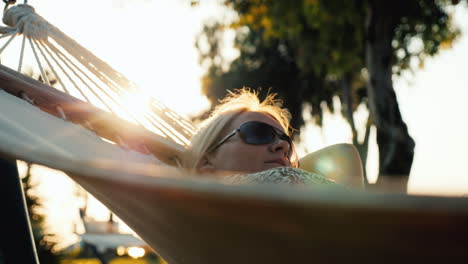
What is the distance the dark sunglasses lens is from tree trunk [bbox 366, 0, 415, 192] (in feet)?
10.6

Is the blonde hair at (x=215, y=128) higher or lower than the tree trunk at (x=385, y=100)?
lower

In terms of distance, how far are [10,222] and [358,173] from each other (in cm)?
143

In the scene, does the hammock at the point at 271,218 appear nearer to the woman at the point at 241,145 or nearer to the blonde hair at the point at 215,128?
the woman at the point at 241,145

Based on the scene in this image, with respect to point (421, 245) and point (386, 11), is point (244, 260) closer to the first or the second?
point (421, 245)

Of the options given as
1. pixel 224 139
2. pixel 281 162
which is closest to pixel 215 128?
pixel 224 139

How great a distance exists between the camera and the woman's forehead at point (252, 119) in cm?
188

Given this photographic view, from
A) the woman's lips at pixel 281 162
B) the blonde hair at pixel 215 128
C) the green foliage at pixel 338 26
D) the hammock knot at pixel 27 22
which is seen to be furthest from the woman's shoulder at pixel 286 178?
the green foliage at pixel 338 26

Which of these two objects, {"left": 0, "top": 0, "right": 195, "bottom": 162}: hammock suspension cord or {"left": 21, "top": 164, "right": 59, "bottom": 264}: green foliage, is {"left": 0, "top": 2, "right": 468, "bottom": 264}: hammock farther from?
{"left": 21, "top": 164, "right": 59, "bottom": 264}: green foliage

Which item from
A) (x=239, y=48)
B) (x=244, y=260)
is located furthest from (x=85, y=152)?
(x=239, y=48)

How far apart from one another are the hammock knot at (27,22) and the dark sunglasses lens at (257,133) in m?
1.43

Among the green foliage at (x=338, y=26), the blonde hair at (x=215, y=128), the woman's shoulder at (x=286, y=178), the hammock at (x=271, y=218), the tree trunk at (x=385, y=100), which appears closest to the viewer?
the hammock at (x=271, y=218)

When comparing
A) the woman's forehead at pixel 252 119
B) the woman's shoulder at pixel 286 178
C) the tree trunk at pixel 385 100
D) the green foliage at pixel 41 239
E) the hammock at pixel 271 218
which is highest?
the tree trunk at pixel 385 100

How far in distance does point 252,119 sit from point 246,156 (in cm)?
20

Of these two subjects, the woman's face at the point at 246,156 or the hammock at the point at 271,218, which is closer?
the hammock at the point at 271,218
